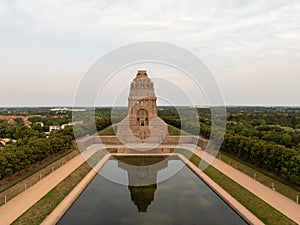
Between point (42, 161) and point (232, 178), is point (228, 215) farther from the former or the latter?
point (42, 161)

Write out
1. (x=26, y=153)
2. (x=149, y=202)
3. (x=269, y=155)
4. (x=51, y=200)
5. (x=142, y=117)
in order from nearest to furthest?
(x=51, y=200)
(x=149, y=202)
(x=269, y=155)
(x=26, y=153)
(x=142, y=117)

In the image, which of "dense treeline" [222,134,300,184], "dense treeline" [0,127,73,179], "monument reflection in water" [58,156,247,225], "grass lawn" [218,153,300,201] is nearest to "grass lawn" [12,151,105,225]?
"monument reflection in water" [58,156,247,225]

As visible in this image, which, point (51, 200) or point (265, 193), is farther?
point (265, 193)

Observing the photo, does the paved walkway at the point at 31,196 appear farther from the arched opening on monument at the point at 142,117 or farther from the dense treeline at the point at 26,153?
the arched opening on monument at the point at 142,117

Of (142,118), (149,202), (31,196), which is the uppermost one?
(142,118)

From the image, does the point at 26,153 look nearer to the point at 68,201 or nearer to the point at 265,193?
the point at 68,201

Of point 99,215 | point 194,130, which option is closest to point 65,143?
point 99,215

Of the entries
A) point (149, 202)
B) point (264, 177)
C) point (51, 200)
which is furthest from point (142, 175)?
point (264, 177)

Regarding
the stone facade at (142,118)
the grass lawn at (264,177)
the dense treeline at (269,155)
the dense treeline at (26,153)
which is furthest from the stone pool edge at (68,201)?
the stone facade at (142,118)

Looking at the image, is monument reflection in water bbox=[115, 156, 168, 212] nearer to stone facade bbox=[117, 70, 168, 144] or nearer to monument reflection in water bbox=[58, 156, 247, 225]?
monument reflection in water bbox=[58, 156, 247, 225]
